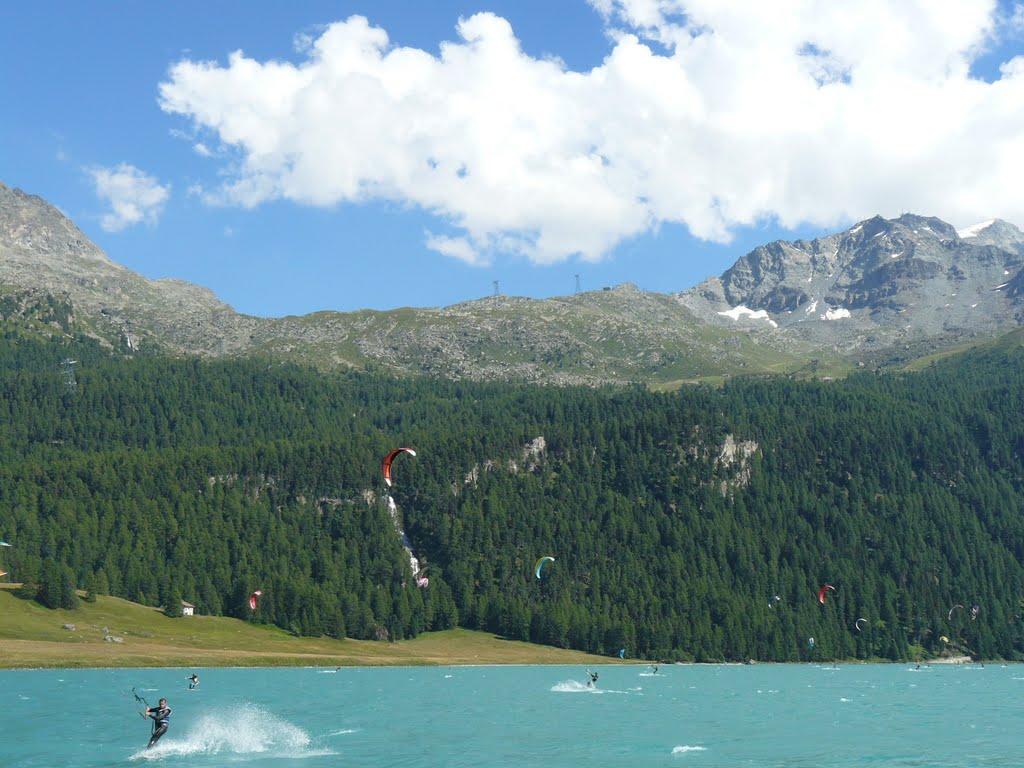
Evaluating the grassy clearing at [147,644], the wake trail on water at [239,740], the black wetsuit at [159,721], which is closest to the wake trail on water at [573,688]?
the wake trail on water at [239,740]

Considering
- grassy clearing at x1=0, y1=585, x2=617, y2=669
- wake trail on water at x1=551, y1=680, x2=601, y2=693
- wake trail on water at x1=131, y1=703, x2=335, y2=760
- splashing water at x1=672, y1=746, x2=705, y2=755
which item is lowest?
wake trail on water at x1=131, y1=703, x2=335, y2=760

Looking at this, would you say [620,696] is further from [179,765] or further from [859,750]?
[179,765]

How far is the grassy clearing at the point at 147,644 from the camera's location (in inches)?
5827

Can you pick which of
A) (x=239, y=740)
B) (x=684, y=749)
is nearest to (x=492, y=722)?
(x=684, y=749)

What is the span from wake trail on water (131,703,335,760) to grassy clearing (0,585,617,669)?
6147 centimetres

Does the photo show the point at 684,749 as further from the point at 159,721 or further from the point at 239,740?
the point at 159,721

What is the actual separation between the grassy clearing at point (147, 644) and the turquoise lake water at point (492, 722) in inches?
338

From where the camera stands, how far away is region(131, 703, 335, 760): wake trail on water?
75.2 meters

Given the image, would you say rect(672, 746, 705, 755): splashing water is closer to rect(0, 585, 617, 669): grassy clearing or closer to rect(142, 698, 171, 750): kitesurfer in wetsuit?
rect(142, 698, 171, 750): kitesurfer in wetsuit

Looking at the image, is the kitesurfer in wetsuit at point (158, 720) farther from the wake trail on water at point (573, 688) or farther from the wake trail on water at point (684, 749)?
the wake trail on water at point (573, 688)

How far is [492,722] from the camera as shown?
310 feet

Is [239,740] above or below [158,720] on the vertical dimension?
below

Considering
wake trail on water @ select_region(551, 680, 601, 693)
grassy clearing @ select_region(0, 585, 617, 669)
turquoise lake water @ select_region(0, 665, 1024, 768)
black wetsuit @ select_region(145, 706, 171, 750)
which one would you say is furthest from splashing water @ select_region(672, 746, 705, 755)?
grassy clearing @ select_region(0, 585, 617, 669)

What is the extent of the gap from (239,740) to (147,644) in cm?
9474
